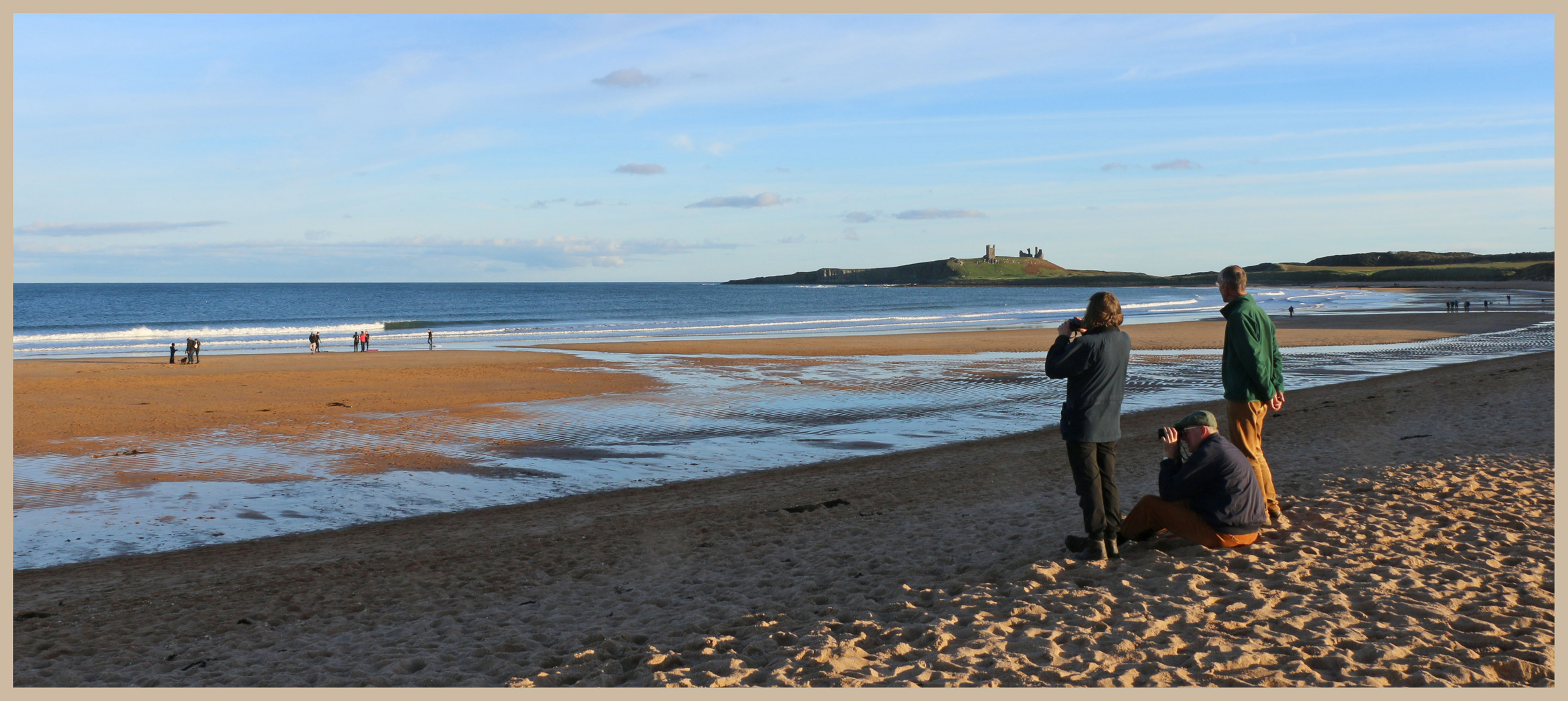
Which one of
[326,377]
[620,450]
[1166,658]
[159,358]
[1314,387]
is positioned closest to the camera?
[1166,658]

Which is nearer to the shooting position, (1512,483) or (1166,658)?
(1166,658)

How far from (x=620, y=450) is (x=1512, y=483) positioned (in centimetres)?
978

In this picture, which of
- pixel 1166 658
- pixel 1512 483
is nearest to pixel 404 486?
pixel 1166 658

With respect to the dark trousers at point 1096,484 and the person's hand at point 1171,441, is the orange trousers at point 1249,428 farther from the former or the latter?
the dark trousers at point 1096,484

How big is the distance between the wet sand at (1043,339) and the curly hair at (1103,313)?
24345mm

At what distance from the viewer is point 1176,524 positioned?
236 inches

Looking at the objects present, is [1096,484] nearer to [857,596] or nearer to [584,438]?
[857,596]

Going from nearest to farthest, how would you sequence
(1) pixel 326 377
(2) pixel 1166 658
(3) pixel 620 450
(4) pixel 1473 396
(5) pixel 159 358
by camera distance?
(2) pixel 1166 658, (3) pixel 620 450, (4) pixel 1473 396, (1) pixel 326 377, (5) pixel 159 358

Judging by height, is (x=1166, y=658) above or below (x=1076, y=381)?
below

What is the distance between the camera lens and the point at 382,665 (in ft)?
→ 16.7

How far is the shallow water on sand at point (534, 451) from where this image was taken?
9.32m

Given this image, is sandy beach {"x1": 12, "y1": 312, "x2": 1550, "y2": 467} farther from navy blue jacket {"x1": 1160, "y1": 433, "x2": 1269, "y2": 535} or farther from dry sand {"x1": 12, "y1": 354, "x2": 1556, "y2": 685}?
navy blue jacket {"x1": 1160, "y1": 433, "x2": 1269, "y2": 535}

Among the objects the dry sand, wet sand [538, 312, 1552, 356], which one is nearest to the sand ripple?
the dry sand

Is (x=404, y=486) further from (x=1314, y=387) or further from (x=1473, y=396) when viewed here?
(x=1314, y=387)
